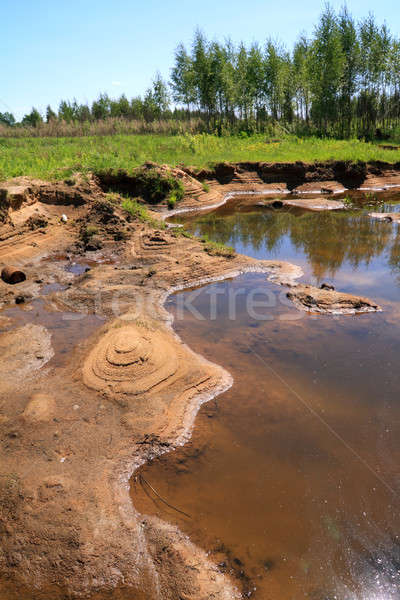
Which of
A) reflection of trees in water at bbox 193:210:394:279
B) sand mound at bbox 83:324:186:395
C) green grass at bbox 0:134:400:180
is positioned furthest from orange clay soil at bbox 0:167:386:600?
green grass at bbox 0:134:400:180

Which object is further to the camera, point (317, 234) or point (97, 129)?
point (97, 129)

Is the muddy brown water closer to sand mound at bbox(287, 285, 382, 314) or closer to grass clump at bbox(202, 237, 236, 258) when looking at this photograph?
sand mound at bbox(287, 285, 382, 314)

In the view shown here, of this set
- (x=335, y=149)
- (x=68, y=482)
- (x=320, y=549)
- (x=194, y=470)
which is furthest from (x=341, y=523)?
(x=335, y=149)

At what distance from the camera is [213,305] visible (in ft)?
19.9

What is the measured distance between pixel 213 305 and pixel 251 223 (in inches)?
254

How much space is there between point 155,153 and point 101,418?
56.6 feet

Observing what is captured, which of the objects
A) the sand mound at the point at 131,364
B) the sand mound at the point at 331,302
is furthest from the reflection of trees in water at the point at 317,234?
the sand mound at the point at 131,364

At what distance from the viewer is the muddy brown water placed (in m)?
2.33

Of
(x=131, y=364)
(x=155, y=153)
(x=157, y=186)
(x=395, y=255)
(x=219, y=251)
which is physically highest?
(x=155, y=153)

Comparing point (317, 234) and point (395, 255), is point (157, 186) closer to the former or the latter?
point (317, 234)

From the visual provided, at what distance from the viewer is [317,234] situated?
10.2 meters

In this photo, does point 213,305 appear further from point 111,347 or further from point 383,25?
point 383,25

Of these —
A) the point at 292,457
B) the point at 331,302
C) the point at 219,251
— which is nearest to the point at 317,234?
the point at 219,251

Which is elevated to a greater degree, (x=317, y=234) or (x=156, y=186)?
(x=156, y=186)
